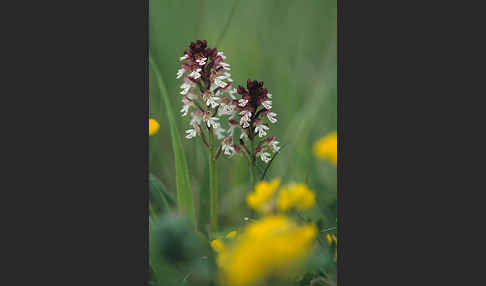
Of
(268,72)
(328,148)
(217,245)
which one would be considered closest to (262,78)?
(268,72)

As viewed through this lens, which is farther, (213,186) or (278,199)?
(213,186)

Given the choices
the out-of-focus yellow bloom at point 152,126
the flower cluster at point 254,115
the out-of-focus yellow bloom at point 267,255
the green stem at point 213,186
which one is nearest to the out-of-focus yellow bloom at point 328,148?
the flower cluster at point 254,115

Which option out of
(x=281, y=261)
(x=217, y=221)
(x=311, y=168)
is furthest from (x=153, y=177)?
(x=281, y=261)

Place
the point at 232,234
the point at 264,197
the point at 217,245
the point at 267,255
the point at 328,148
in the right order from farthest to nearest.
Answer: the point at 328,148, the point at 232,234, the point at 217,245, the point at 264,197, the point at 267,255

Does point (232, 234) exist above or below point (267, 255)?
above

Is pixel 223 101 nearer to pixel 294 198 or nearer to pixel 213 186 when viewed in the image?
pixel 213 186

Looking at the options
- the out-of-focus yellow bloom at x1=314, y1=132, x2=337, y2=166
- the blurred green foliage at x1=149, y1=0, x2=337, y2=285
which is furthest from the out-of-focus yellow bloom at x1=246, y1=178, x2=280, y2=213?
the out-of-focus yellow bloom at x1=314, y1=132, x2=337, y2=166

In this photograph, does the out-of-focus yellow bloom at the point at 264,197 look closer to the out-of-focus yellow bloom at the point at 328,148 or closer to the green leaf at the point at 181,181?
the green leaf at the point at 181,181
